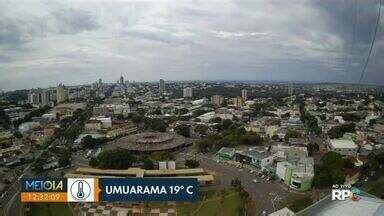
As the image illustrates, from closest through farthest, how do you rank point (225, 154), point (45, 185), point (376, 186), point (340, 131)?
Answer: point (45, 185), point (376, 186), point (225, 154), point (340, 131)

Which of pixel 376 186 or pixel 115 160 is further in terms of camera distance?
pixel 115 160

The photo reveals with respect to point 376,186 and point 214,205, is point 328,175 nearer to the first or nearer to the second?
point 376,186

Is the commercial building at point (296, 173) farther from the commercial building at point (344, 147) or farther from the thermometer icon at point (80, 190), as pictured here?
the thermometer icon at point (80, 190)

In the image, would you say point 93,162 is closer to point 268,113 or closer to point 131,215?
point 131,215

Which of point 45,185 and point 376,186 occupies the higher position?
point 45,185

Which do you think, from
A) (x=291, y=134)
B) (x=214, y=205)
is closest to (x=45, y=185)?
(x=214, y=205)

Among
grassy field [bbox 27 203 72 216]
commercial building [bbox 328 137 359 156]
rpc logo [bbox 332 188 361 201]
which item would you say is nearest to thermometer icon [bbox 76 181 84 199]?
grassy field [bbox 27 203 72 216]

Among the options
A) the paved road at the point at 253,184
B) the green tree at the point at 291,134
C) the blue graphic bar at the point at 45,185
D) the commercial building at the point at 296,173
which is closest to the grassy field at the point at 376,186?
the commercial building at the point at 296,173
